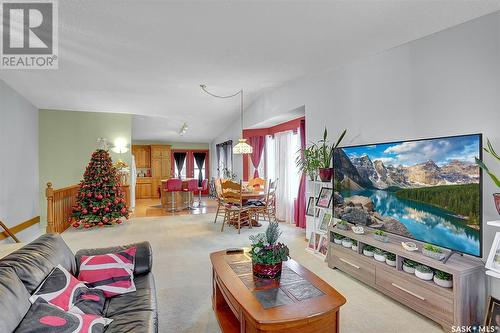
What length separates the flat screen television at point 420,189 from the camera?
2186 millimetres

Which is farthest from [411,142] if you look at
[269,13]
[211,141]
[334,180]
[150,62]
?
[211,141]

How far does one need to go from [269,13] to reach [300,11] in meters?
0.28

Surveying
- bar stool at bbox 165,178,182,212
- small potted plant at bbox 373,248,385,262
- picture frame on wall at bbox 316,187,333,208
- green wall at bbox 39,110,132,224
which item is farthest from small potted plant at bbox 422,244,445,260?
green wall at bbox 39,110,132,224

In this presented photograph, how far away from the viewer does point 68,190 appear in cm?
576

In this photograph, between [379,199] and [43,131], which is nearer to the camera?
[379,199]

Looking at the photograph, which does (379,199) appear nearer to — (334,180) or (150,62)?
(334,180)

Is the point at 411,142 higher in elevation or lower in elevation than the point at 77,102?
lower

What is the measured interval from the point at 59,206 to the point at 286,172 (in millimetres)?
4697

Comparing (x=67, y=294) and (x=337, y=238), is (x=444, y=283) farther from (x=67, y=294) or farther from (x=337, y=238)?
(x=67, y=294)

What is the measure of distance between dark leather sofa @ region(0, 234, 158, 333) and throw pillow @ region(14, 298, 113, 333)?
0.04m

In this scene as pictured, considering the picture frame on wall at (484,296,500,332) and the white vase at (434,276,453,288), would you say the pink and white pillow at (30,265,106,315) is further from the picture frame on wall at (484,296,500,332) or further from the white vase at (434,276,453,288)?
the picture frame on wall at (484,296,500,332)

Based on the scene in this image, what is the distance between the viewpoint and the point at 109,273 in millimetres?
2111

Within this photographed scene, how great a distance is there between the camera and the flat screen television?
219 cm

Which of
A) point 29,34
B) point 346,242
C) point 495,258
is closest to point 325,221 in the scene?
point 346,242
